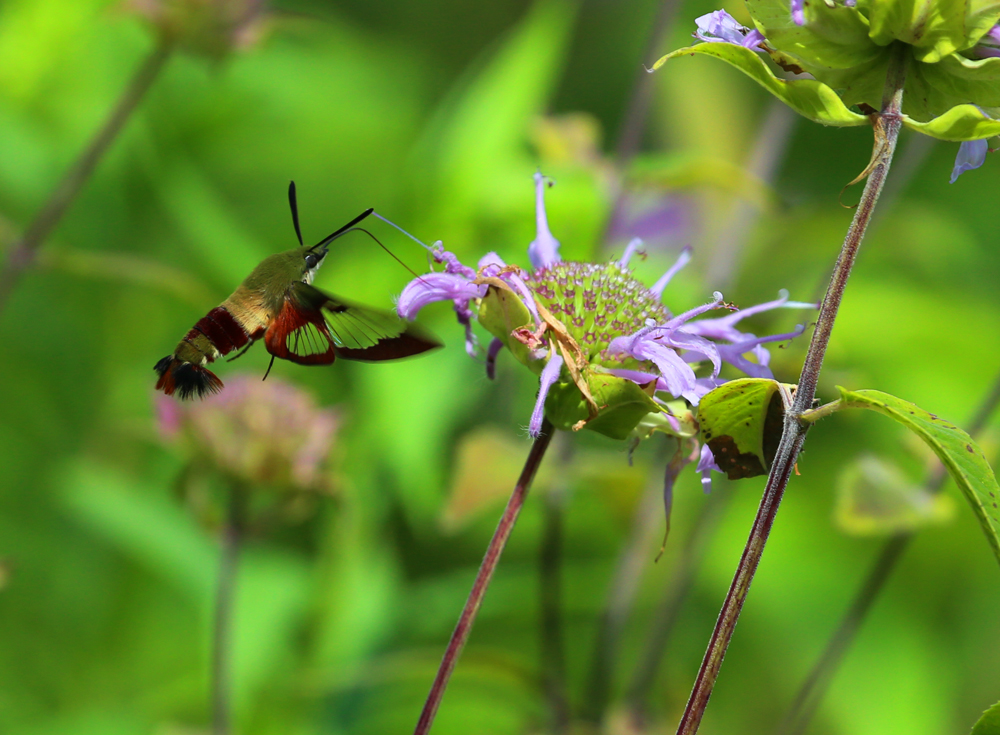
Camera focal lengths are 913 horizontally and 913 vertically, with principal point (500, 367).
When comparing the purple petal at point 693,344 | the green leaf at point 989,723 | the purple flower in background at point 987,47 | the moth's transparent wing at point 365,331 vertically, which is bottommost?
the green leaf at point 989,723

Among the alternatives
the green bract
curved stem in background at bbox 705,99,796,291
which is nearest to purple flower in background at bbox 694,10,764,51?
the green bract

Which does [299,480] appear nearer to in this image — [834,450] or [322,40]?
[834,450]

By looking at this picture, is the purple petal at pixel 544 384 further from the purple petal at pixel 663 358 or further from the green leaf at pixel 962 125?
the green leaf at pixel 962 125

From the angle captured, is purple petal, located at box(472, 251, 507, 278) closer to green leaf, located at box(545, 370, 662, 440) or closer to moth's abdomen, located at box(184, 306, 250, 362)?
green leaf, located at box(545, 370, 662, 440)

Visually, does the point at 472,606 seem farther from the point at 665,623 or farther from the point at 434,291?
the point at 665,623

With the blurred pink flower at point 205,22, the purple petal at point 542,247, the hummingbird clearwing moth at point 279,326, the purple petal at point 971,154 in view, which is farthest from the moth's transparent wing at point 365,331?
the blurred pink flower at point 205,22

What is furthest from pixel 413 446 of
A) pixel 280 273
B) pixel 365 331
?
pixel 365 331

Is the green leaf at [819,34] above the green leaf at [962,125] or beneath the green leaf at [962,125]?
above
